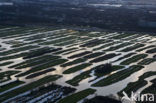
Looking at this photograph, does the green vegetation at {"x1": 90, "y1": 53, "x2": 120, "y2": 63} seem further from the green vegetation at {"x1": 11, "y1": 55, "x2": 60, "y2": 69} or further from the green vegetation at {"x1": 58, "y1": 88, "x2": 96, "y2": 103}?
the green vegetation at {"x1": 58, "y1": 88, "x2": 96, "y2": 103}

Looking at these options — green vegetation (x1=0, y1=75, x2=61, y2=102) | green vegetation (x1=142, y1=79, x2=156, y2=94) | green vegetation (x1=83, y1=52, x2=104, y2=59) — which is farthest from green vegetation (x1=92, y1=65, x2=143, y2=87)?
green vegetation (x1=83, y1=52, x2=104, y2=59)

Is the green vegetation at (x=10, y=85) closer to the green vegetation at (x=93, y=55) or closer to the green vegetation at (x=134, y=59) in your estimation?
the green vegetation at (x=93, y=55)

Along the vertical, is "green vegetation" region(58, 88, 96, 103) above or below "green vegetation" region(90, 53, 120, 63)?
below

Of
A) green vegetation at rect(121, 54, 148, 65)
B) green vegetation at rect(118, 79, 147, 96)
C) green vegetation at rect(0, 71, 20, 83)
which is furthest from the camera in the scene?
green vegetation at rect(121, 54, 148, 65)

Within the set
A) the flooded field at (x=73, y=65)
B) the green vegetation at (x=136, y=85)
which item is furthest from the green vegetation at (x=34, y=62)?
the green vegetation at (x=136, y=85)

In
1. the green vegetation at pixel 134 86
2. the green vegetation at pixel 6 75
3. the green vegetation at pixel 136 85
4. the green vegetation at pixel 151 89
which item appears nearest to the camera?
the green vegetation at pixel 151 89

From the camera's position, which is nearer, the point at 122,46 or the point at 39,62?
the point at 39,62

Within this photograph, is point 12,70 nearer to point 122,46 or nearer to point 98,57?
point 98,57

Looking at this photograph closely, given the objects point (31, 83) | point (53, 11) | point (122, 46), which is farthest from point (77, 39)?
point (53, 11)
